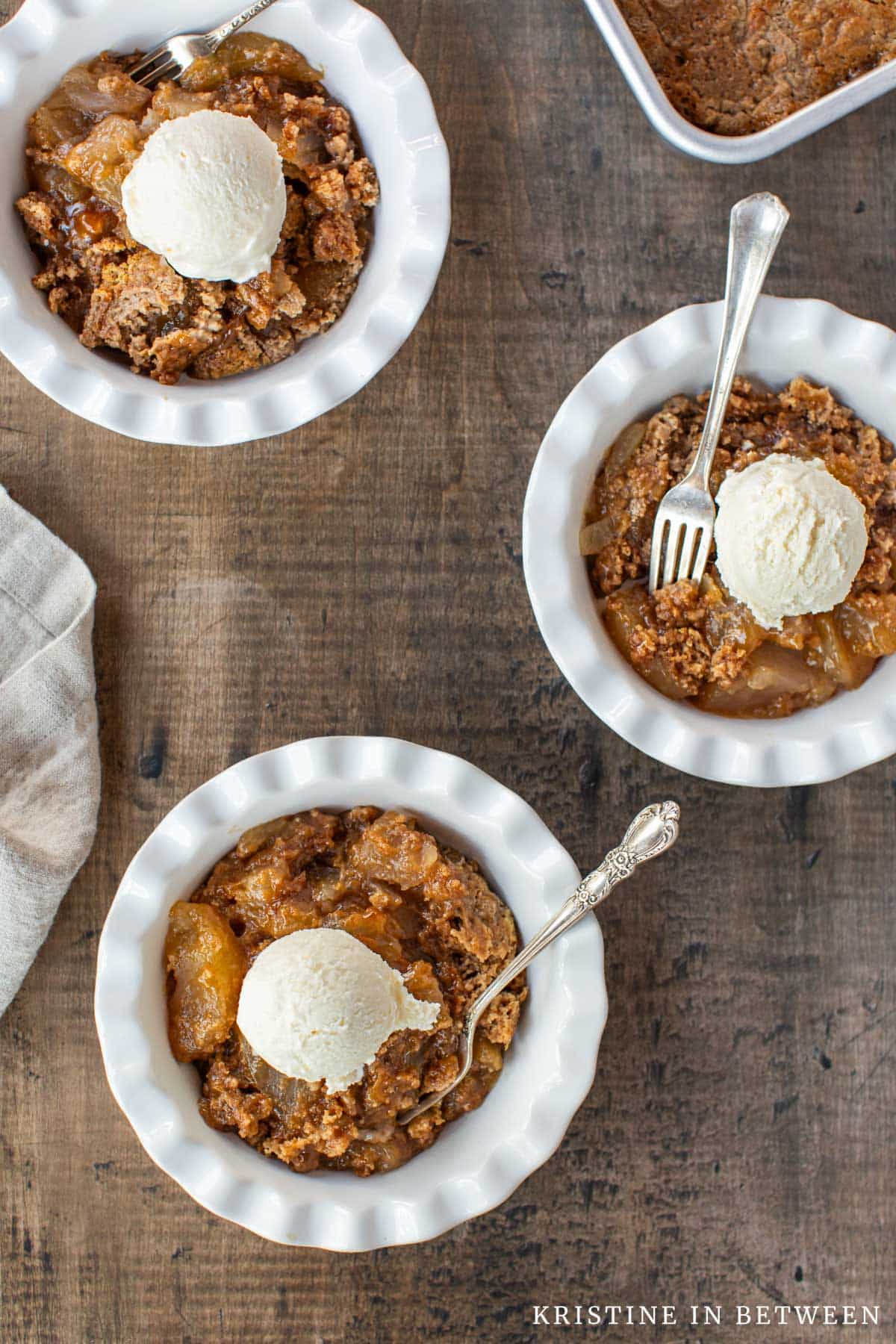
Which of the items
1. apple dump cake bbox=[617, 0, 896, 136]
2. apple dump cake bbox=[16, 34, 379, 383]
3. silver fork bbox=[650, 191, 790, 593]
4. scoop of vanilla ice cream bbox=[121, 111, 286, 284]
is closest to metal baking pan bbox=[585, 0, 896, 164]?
silver fork bbox=[650, 191, 790, 593]

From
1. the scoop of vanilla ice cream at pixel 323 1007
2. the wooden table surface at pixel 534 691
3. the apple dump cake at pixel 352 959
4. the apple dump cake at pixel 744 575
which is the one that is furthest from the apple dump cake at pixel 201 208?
the scoop of vanilla ice cream at pixel 323 1007

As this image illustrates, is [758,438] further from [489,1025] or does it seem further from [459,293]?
[489,1025]

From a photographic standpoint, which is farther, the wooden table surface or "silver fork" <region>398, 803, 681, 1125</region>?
the wooden table surface

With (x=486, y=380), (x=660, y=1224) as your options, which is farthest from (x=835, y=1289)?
(x=486, y=380)

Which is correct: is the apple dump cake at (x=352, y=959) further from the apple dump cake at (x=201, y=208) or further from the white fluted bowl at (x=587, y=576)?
the apple dump cake at (x=201, y=208)

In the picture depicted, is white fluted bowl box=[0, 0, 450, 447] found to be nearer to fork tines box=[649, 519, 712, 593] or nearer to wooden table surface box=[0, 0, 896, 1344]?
wooden table surface box=[0, 0, 896, 1344]

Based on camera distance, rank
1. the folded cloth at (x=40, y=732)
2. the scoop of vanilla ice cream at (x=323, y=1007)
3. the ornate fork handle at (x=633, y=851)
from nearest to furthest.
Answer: the scoop of vanilla ice cream at (x=323, y=1007) → the ornate fork handle at (x=633, y=851) → the folded cloth at (x=40, y=732)
